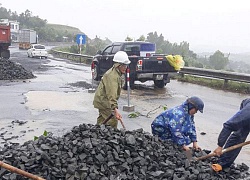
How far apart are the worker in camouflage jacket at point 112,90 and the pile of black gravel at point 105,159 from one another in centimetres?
53

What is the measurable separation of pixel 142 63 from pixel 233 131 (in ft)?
29.4

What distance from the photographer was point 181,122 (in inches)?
207

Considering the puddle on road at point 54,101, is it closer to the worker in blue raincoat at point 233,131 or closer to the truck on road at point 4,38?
the worker in blue raincoat at point 233,131

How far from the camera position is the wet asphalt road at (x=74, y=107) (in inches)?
296

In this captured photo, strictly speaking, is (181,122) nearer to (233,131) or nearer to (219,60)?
(233,131)

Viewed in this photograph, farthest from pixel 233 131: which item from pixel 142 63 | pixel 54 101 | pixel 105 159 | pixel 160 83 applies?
pixel 160 83

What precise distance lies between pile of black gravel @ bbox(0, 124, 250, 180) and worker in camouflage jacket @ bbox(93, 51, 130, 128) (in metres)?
0.53

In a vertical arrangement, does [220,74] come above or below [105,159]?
above

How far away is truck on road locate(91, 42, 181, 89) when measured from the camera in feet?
44.2

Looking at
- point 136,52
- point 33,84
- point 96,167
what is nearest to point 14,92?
point 33,84

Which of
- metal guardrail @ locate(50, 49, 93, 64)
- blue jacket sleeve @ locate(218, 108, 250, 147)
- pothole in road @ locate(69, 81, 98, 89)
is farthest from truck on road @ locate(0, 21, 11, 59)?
blue jacket sleeve @ locate(218, 108, 250, 147)

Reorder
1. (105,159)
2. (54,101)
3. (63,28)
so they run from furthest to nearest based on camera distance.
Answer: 1. (63,28)
2. (54,101)
3. (105,159)

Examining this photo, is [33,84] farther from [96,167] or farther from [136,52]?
[96,167]

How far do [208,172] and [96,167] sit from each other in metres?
1.71
